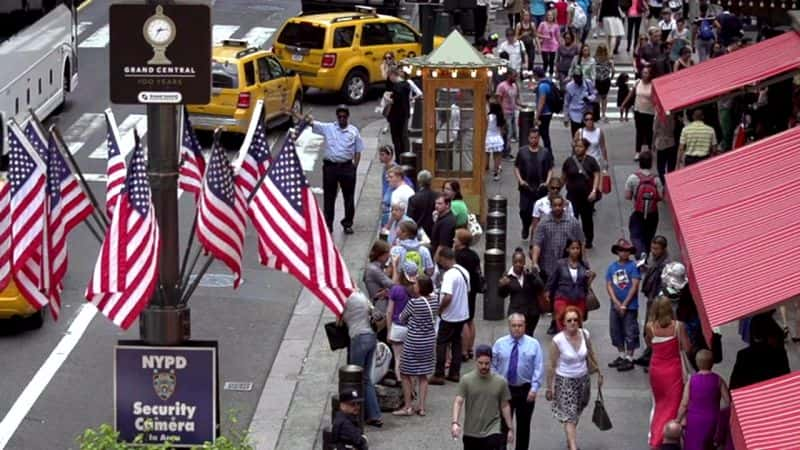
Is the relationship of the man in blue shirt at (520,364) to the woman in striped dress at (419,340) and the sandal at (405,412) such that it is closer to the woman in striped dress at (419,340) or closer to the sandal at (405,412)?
the woman in striped dress at (419,340)

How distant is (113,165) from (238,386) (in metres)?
6.18

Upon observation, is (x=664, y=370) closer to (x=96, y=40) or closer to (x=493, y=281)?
(x=493, y=281)

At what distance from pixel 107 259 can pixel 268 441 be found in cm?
579

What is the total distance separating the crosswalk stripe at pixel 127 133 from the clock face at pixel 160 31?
17.9 m

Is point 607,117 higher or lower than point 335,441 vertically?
lower

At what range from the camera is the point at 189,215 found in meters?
26.5

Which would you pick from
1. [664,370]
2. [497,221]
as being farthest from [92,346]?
[664,370]

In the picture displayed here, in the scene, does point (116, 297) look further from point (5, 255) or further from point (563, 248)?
point (563, 248)

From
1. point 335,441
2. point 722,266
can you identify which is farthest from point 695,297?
point 335,441

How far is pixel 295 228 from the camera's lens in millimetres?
12625

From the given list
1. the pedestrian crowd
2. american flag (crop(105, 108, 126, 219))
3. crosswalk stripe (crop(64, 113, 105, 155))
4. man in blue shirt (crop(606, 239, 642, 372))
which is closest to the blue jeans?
the pedestrian crowd

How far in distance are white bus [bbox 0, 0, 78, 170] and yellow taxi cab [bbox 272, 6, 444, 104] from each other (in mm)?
4074

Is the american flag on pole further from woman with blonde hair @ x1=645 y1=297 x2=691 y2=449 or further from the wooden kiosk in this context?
the wooden kiosk

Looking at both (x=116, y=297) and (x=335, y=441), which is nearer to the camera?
(x=116, y=297)
